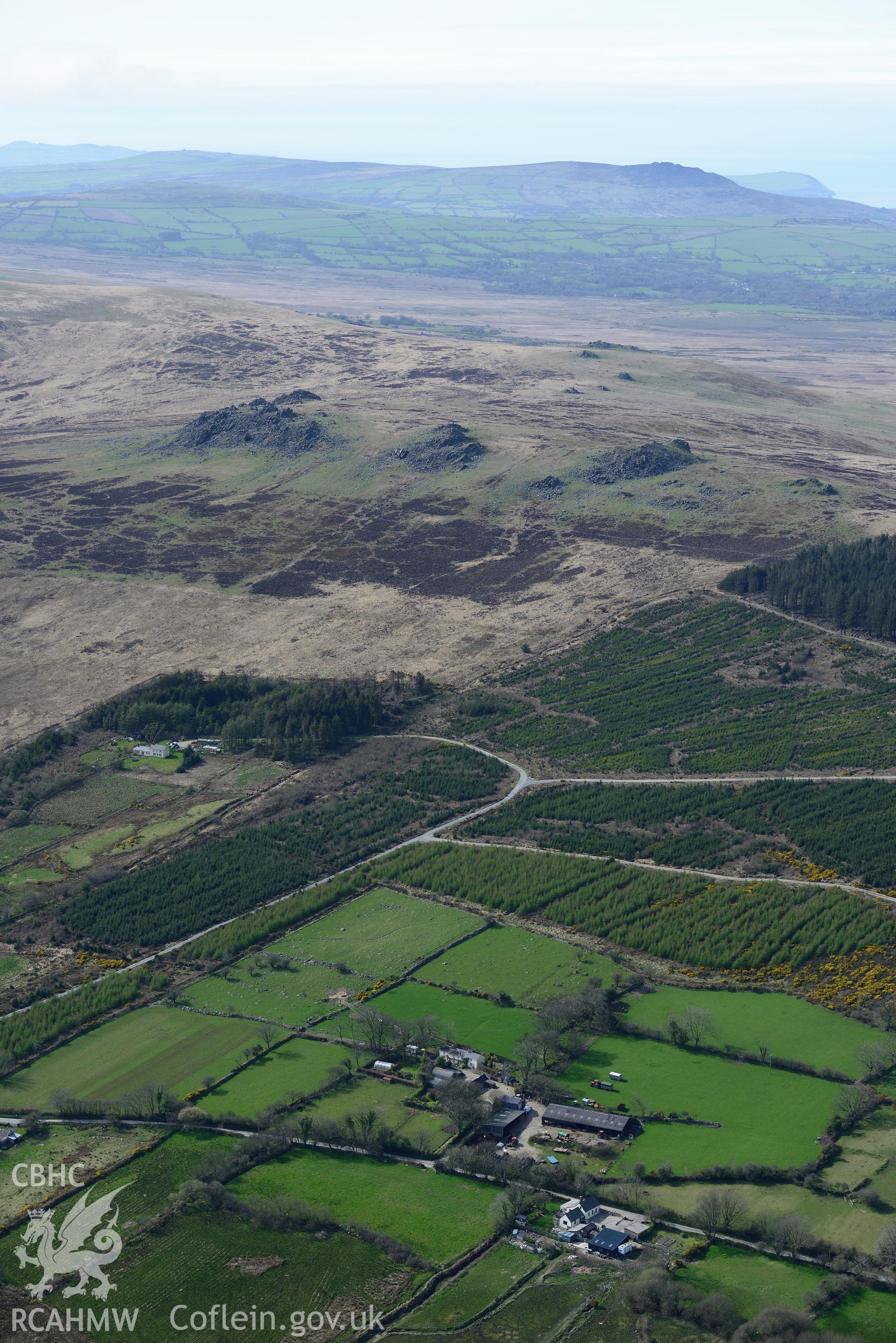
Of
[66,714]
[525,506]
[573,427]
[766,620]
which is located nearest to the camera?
[66,714]

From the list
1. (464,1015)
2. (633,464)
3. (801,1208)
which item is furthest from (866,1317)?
(633,464)

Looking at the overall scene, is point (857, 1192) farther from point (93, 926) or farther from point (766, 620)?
point (766, 620)

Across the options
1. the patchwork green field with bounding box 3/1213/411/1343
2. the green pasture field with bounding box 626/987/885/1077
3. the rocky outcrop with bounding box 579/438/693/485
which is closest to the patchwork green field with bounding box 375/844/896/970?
the green pasture field with bounding box 626/987/885/1077

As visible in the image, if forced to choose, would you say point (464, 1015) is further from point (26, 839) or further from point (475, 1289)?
point (26, 839)

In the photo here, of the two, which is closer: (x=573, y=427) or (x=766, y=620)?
(x=766, y=620)

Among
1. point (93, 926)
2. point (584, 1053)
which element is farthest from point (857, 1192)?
point (93, 926)

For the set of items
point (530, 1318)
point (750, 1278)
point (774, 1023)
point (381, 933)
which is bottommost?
point (530, 1318)

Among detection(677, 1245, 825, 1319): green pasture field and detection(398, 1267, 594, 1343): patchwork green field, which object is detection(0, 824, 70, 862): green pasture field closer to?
detection(398, 1267, 594, 1343): patchwork green field
